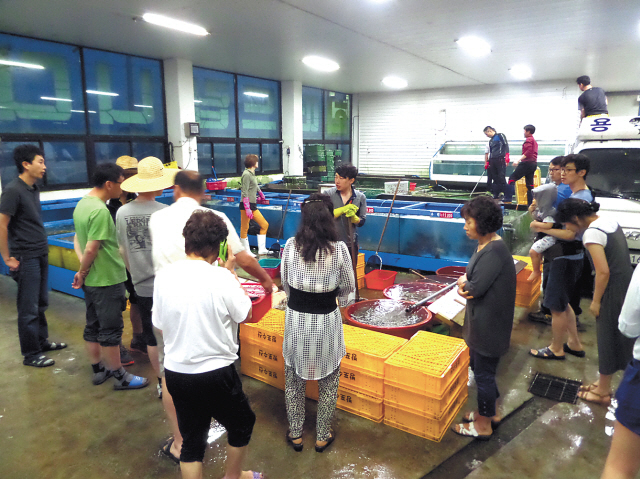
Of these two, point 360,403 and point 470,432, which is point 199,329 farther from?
point 470,432

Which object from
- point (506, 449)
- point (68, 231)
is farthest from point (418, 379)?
point (68, 231)

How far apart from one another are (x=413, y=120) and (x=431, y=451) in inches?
519

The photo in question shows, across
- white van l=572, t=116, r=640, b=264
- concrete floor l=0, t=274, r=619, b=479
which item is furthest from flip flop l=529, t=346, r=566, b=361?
white van l=572, t=116, r=640, b=264

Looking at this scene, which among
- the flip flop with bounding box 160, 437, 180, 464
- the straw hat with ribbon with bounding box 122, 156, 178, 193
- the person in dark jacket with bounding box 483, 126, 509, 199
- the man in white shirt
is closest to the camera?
the man in white shirt

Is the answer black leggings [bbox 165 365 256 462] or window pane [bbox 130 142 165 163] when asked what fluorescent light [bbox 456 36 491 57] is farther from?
black leggings [bbox 165 365 256 462]

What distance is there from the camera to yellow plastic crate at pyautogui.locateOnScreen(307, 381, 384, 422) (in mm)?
2797

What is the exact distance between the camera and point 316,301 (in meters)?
2.37

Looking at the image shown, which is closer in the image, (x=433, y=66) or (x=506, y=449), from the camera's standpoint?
(x=506, y=449)

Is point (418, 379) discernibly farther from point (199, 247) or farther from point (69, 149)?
point (69, 149)

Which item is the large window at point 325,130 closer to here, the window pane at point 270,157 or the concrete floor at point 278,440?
the window pane at point 270,157

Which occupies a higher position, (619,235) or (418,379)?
(619,235)

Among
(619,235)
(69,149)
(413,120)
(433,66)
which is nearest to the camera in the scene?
(619,235)

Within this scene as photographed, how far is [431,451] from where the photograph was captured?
8.33ft

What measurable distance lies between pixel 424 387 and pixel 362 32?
21.1 feet
